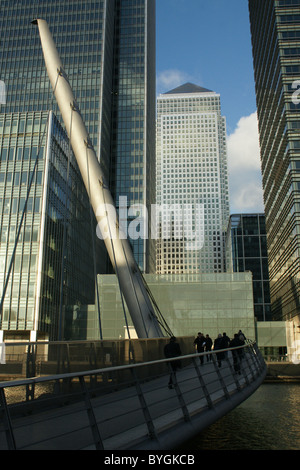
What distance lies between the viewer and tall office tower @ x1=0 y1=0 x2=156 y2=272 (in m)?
95.5

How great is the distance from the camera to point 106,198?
18.6 meters

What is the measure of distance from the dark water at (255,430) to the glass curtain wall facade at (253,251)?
342 ft

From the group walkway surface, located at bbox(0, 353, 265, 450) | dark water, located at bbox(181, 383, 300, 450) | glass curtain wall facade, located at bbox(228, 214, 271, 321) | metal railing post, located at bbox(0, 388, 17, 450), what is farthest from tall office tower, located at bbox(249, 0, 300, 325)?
metal railing post, located at bbox(0, 388, 17, 450)

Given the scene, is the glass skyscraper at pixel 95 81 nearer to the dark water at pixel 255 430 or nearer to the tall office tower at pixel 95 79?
the tall office tower at pixel 95 79

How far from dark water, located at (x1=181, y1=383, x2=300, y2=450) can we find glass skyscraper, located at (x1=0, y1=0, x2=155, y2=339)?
7204 centimetres

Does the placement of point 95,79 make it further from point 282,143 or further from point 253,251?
point 253,251

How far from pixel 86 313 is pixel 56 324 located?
9.19m

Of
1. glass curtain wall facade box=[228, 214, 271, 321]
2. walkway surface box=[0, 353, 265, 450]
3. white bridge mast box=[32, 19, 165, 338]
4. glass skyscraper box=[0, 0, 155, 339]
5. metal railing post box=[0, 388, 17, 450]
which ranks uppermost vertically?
glass skyscraper box=[0, 0, 155, 339]

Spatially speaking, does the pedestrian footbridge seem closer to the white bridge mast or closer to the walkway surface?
the walkway surface

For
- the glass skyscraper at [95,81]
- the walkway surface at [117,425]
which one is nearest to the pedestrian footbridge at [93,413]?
the walkway surface at [117,425]

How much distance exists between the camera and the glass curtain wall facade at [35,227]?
51219 mm

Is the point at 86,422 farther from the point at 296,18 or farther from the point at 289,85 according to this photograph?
the point at 296,18

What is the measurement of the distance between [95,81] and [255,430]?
304 feet

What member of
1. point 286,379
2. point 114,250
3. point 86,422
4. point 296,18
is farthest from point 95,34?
point 86,422
